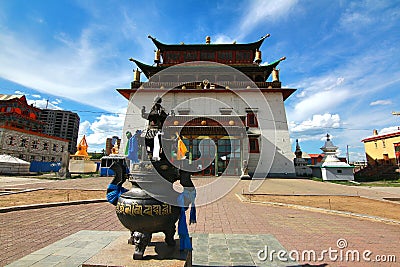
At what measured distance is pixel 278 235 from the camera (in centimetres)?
467

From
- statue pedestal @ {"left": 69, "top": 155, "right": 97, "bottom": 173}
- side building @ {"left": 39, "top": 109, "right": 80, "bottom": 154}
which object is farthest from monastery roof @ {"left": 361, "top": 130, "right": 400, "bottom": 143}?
side building @ {"left": 39, "top": 109, "right": 80, "bottom": 154}

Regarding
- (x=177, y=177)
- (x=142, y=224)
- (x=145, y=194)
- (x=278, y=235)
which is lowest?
(x=278, y=235)

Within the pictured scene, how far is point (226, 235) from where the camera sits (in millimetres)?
4574

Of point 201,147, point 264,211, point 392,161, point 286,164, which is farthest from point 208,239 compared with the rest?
point 392,161

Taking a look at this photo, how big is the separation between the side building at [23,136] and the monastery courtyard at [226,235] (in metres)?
32.3

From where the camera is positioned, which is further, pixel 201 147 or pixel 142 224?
pixel 201 147

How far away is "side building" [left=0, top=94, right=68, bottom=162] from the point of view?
30234 millimetres

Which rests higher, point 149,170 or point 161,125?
point 161,125

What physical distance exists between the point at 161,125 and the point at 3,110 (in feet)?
175

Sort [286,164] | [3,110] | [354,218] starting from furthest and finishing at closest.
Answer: [3,110]
[286,164]
[354,218]

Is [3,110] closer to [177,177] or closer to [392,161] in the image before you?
[177,177]

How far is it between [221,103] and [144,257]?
24.7 metres

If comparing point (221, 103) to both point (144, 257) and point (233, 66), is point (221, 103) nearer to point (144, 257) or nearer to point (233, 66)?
point (233, 66)

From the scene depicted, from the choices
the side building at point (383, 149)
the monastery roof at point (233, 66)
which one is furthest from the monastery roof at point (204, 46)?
the side building at point (383, 149)
